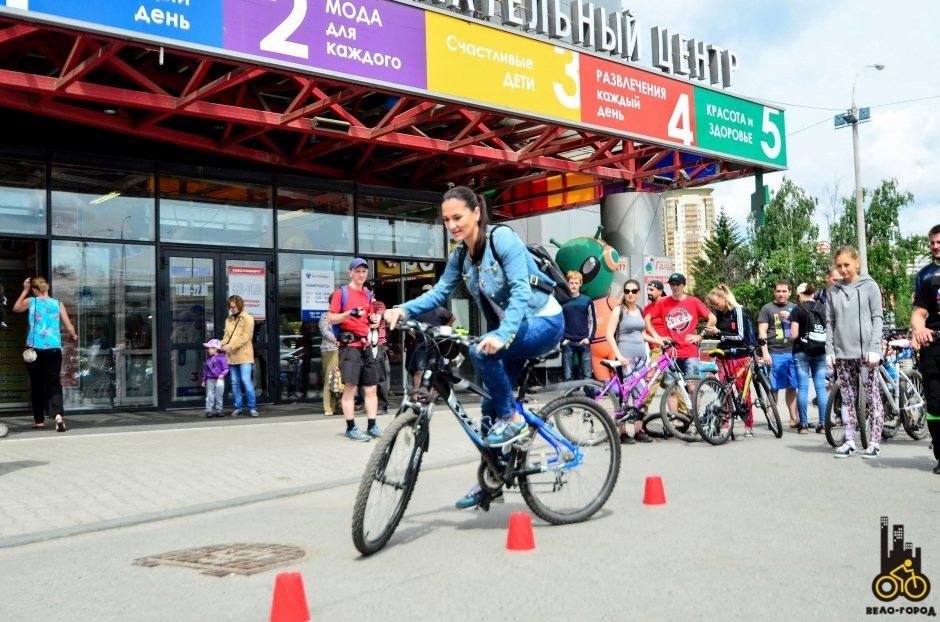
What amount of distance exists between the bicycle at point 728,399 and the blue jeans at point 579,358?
1.44 metres

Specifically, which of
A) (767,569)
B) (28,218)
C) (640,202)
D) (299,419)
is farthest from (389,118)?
(767,569)

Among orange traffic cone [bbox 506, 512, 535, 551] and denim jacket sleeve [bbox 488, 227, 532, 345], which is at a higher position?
denim jacket sleeve [bbox 488, 227, 532, 345]

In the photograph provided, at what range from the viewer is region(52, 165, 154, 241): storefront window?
13.2 m

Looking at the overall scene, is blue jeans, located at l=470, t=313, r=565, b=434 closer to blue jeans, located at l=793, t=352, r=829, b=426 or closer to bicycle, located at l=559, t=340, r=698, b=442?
bicycle, located at l=559, t=340, r=698, b=442

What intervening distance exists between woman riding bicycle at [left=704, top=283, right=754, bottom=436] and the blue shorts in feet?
3.98

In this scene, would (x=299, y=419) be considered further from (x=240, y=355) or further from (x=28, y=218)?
(x=28, y=218)

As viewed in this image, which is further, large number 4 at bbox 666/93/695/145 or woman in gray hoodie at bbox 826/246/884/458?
large number 4 at bbox 666/93/695/145

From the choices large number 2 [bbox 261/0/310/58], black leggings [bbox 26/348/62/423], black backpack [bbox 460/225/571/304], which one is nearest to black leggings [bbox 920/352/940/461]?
black backpack [bbox 460/225/571/304]

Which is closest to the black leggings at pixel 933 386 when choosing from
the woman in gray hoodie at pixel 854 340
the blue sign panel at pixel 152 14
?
the woman in gray hoodie at pixel 854 340

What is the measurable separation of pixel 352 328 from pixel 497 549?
5.19 m

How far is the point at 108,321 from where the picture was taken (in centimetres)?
1381

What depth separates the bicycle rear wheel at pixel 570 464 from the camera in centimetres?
522

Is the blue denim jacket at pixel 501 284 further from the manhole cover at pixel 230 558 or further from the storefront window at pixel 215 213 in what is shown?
the storefront window at pixel 215 213

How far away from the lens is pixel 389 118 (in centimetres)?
1245
